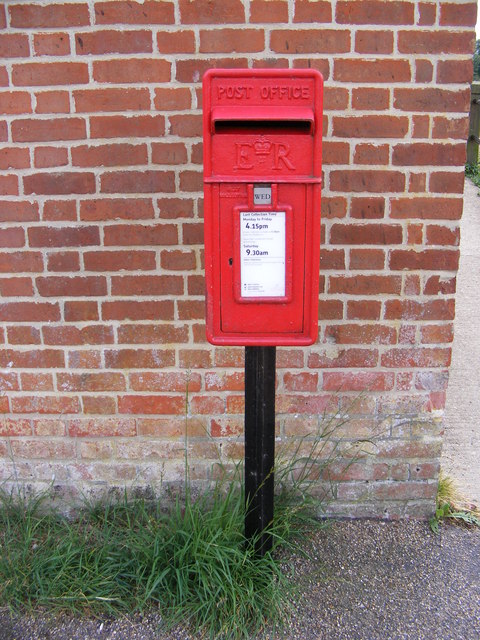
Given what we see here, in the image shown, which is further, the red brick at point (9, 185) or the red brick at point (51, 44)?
the red brick at point (9, 185)

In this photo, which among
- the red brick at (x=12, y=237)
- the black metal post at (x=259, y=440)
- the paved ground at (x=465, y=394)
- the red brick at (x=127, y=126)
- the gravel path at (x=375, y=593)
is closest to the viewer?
the black metal post at (x=259, y=440)

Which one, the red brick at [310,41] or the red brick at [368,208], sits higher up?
the red brick at [310,41]

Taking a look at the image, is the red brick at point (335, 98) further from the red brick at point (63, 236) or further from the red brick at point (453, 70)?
the red brick at point (63, 236)

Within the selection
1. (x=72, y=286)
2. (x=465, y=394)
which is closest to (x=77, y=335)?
(x=72, y=286)

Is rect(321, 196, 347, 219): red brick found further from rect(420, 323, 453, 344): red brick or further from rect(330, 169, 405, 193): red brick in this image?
rect(420, 323, 453, 344): red brick

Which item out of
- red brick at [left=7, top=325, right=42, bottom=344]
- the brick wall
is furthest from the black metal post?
red brick at [left=7, top=325, right=42, bottom=344]

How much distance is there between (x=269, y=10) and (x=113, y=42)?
0.61 m

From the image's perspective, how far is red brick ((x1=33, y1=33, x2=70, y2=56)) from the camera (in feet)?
7.48

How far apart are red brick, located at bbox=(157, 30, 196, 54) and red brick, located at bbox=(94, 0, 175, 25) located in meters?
0.05

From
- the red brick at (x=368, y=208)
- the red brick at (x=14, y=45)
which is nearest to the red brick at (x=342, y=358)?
the red brick at (x=368, y=208)

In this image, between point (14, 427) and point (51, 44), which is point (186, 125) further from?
point (14, 427)

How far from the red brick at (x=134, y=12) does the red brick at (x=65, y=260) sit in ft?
2.98

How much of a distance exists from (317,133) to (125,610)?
1774 millimetres

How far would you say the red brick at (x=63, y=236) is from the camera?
2422mm
